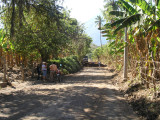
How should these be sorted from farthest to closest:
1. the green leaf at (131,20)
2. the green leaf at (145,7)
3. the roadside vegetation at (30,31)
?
the roadside vegetation at (30,31)
the green leaf at (131,20)
the green leaf at (145,7)

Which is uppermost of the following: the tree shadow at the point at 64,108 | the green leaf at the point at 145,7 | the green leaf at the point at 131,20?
the green leaf at the point at 145,7

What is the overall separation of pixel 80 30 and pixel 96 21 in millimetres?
17558

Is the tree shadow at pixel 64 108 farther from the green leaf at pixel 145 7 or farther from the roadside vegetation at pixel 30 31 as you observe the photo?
the roadside vegetation at pixel 30 31

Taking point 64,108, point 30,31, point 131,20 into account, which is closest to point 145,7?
point 131,20

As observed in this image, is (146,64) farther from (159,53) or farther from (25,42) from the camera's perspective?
(25,42)

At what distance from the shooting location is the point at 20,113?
658 cm

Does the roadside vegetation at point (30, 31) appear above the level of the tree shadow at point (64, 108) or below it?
above

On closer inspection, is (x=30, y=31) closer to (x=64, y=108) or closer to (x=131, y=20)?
(x=131, y=20)

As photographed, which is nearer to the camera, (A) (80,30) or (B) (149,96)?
(B) (149,96)

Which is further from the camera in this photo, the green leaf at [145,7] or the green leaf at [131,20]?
the green leaf at [131,20]

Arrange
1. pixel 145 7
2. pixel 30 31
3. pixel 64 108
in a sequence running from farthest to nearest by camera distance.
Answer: pixel 30 31, pixel 145 7, pixel 64 108

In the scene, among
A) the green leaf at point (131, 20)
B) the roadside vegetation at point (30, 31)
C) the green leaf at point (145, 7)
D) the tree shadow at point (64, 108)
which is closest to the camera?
the tree shadow at point (64, 108)

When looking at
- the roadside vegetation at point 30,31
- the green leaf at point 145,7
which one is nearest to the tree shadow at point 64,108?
the green leaf at point 145,7

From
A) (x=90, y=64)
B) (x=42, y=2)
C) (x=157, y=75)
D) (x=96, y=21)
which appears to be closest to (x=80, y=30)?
(x=90, y=64)
